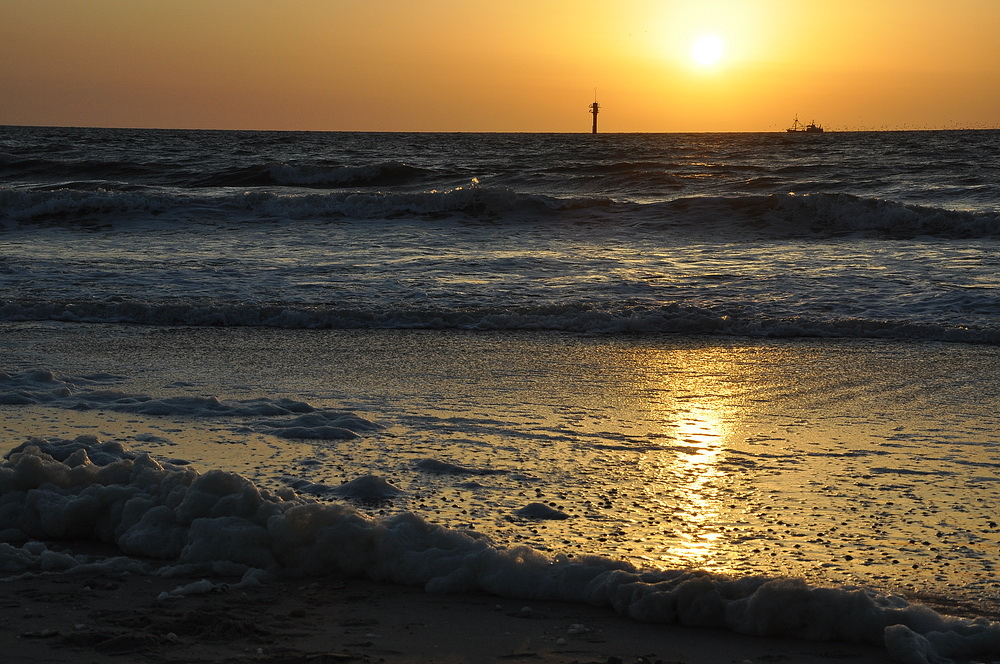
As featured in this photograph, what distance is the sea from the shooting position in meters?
3.02

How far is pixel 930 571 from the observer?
9.78 feet

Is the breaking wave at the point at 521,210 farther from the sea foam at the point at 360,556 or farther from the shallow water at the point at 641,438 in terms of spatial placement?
the sea foam at the point at 360,556

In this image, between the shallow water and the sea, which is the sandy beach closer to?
the sea

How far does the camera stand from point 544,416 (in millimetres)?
5004

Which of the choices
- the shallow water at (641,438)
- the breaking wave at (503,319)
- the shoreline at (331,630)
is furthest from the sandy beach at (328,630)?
the breaking wave at (503,319)

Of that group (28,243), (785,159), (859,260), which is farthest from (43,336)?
(785,159)

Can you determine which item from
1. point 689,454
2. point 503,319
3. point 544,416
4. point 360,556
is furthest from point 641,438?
point 503,319

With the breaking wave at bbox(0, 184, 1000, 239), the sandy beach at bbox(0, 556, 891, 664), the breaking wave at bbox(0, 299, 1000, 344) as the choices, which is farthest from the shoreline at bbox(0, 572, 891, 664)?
the breaking wave at bbox(0, 184, 1000, 239)

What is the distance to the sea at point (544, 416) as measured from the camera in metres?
3.02

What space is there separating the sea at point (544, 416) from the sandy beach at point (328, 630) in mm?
93

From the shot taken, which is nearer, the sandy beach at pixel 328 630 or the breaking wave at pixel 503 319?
the sandy beach at pixel 328 630

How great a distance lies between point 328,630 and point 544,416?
253 centimetres

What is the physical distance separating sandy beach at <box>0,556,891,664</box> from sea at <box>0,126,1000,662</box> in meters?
0.09

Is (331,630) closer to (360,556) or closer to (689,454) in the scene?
(360,556)
